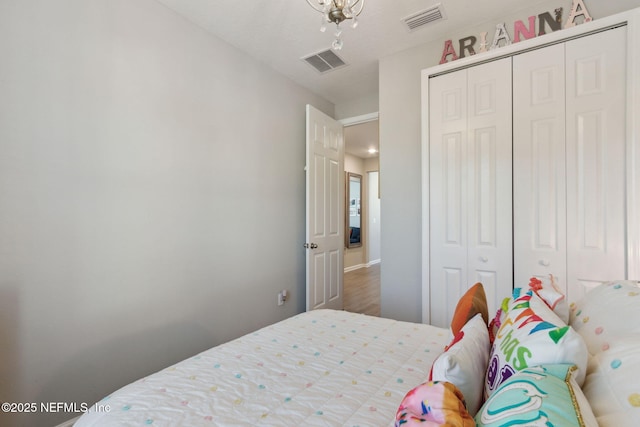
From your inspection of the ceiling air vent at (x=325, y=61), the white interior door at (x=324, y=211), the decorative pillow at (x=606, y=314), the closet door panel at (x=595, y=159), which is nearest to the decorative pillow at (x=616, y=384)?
the decorative pillow at (x=606, y=314)

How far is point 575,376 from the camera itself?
1.87 feet

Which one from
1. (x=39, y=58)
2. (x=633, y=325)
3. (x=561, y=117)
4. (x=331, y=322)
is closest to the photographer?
(x=633, y=325)

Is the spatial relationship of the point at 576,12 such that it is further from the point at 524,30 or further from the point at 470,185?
the point at 470,185

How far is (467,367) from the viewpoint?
0.69 m

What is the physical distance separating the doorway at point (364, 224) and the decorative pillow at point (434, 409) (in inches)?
138

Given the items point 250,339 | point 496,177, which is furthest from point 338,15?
point 250,339

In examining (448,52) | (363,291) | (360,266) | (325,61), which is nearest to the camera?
(448,52)

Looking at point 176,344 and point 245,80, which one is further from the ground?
point 245,80

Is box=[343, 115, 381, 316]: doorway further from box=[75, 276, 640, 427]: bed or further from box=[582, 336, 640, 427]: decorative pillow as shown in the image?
box=[582, 336, 640, 427]: decorative pillow

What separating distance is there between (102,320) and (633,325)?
91.8 inches

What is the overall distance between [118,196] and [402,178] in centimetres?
219

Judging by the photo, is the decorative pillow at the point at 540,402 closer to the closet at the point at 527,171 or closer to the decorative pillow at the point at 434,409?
the decorative pillow at the point at 434,409

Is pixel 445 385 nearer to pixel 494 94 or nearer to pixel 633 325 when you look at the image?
pixel 633 325

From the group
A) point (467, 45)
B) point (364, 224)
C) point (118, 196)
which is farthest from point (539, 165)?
point (364, 224)
